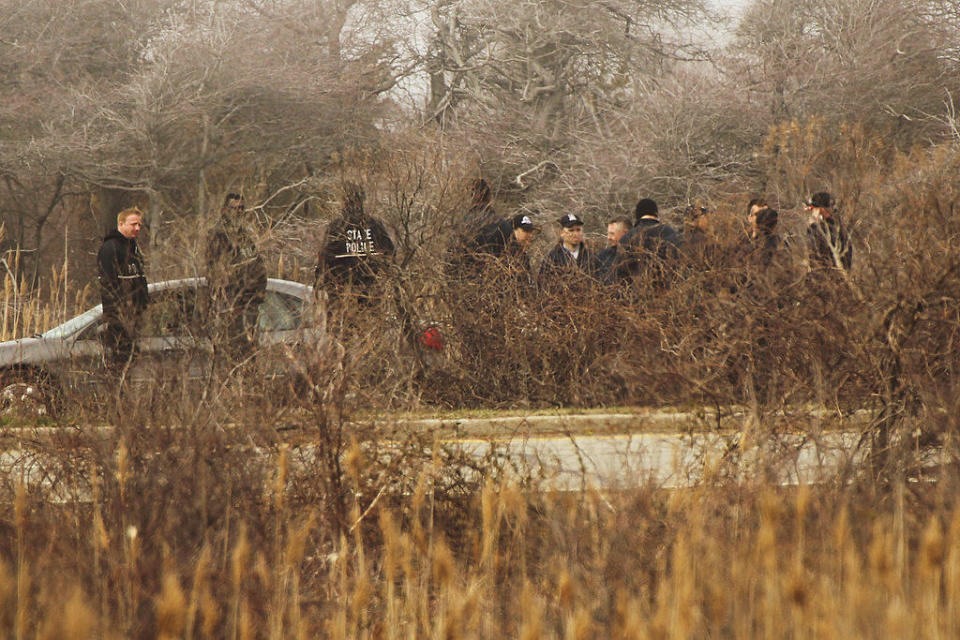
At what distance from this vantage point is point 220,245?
838 centimetres

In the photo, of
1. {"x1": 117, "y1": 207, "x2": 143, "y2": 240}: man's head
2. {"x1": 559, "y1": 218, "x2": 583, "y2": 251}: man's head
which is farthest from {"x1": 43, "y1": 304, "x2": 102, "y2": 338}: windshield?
{"x1": 559, "y1": 218, "x2": 583, "y2": 251}: man's head

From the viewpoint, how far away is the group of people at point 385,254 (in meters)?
8.55

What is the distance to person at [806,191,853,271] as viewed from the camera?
6914 millimetres

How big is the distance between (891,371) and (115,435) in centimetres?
385

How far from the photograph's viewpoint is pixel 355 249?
9789 millimetres

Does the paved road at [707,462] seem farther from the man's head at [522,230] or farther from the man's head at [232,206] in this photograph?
the man's head at [522,230]

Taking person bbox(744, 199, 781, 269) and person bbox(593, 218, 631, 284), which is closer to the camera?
person bbox(744, 199, 781, 269)

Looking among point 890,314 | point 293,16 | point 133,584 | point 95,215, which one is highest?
point 293,16

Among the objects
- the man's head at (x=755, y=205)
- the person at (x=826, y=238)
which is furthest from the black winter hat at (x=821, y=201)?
the man's head at (x=755, y=205)

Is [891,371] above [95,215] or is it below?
below

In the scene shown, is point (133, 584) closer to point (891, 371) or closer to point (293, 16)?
point (891, 371)

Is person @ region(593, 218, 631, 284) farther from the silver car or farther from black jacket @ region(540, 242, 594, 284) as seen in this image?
the silver car

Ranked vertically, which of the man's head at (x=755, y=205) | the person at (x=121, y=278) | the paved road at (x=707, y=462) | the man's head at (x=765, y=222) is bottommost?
the paved road at (x=707, y=462)

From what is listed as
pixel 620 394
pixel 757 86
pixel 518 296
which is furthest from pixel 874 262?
pixel 757 86
